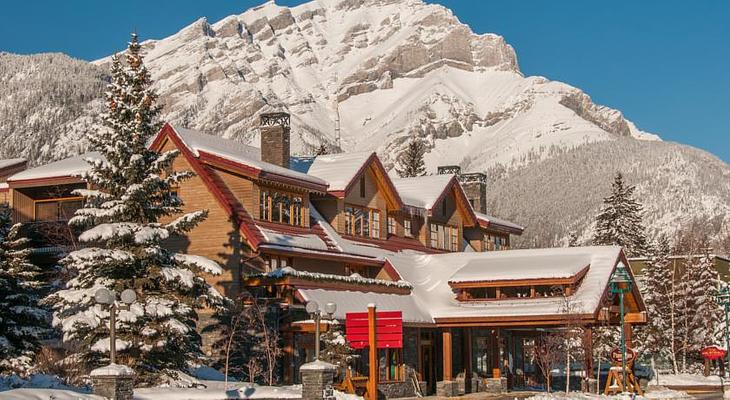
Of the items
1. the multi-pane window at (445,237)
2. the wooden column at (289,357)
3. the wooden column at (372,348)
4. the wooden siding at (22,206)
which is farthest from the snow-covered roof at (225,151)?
the multi-pane window at (445,237)

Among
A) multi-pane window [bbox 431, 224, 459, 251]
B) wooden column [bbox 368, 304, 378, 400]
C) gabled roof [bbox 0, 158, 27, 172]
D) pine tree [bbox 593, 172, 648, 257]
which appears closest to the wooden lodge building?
multi-pane window [bbox 431, 224, 459, 251]

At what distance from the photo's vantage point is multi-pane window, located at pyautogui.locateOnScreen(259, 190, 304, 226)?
1714 inches

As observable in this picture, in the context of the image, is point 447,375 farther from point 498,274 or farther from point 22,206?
point 22,206

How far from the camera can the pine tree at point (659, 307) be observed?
6988 cm

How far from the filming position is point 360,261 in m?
46.5

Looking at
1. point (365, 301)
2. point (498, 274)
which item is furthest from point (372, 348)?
point (498, 274)

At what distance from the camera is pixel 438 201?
184 ft

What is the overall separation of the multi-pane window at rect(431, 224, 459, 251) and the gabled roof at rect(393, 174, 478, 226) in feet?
5.03

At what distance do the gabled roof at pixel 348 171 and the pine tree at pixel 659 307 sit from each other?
81.0ft

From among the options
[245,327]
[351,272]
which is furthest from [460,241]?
[245,327]

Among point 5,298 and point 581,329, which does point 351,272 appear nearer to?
point 581,329

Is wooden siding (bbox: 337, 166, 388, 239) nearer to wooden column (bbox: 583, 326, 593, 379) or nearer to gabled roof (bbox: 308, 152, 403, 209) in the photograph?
gabled roof (bbox: 308, 152, 403, 209)

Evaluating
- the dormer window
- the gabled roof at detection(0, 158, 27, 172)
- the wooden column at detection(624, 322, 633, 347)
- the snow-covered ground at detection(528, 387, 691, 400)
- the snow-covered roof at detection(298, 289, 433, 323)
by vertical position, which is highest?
the gabled roof at detection(0, 158, 27, 172)

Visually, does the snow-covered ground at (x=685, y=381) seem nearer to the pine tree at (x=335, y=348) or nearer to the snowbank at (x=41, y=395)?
the pine tree at (x=335, y=348)
